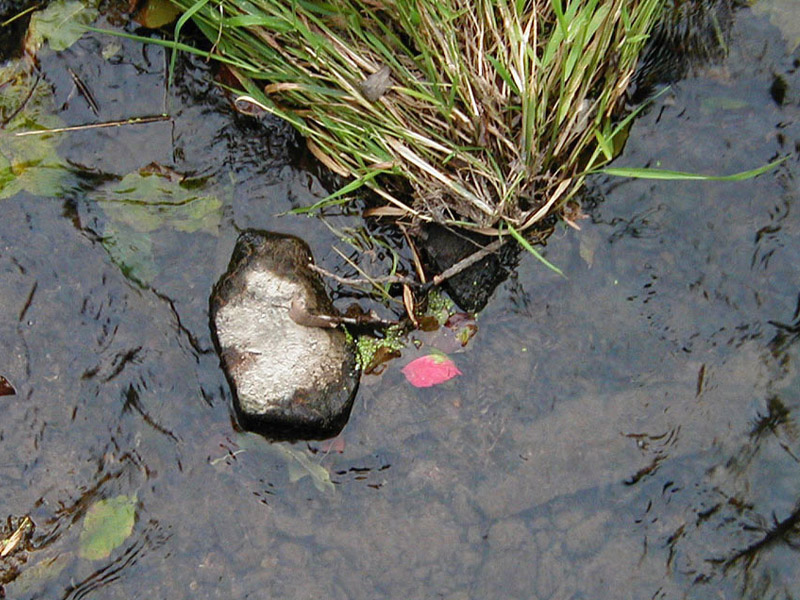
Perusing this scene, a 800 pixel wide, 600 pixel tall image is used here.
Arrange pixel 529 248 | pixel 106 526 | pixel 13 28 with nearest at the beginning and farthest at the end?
pixel 529 248
pixel 106 526
pixel 13 28

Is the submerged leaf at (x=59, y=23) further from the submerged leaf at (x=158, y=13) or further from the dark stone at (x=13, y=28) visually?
the submerged leaf at (x=158, y=13)

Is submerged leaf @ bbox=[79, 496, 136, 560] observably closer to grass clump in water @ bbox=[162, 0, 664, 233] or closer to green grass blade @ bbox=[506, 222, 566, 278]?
grass clump in water @ bbox=[162, 0, 664, 233]

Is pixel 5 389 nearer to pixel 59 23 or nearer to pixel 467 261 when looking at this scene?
pixel 59 23

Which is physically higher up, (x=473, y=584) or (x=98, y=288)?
(x=98, y=288)

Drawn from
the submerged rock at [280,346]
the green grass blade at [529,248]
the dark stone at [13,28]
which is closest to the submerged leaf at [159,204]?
the submerged rock at [280,346]

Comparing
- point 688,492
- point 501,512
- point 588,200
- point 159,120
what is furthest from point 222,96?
point 688,492

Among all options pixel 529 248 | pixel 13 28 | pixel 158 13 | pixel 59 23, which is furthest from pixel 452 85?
pixel 13 28

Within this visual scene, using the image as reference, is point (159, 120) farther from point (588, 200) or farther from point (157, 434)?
point (588, 200)
